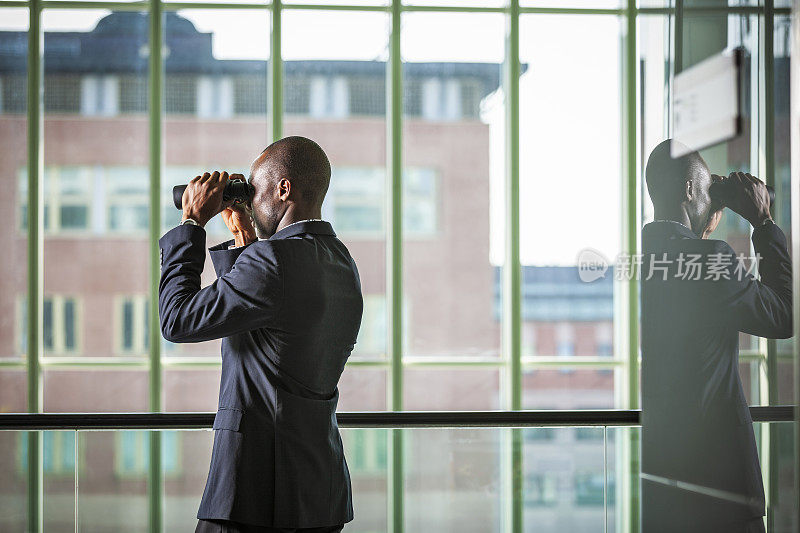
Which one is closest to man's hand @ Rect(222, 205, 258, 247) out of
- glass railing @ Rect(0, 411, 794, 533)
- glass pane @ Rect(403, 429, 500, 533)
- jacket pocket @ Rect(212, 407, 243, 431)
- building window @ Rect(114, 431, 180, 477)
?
jacket pocket @ Rect(212, 407, 243, 431)

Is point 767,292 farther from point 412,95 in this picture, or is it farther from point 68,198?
point 68,198

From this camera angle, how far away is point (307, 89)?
6.78 m

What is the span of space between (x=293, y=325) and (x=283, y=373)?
0.32 ft

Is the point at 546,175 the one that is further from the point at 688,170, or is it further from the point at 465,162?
the point at 688,170

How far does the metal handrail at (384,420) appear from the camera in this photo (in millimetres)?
2891

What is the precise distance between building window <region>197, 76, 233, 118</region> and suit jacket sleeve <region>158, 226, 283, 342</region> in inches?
209

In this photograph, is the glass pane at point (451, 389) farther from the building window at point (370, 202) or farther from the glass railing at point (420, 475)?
the building window at point (370, 202)

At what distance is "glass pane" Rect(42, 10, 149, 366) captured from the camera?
259 inches

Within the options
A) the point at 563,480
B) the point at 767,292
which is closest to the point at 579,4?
the point at 563,480

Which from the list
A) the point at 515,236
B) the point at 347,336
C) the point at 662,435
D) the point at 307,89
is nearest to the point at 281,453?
the point at 347,336

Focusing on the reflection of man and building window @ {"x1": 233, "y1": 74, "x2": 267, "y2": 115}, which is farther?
building window @ {"x1": 233, "y1": 74, "x2": 267, "y2": 115}

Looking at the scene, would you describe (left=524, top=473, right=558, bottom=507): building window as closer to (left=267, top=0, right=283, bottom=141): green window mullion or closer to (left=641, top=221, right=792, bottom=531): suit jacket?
(left=267, top=0, right=283, bottom=141): green window mullion

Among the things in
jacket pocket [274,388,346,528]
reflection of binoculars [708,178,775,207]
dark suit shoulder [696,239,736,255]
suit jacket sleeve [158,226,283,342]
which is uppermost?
reflection of binoculars [708,178,775,207]

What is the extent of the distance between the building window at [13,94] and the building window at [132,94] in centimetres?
69
